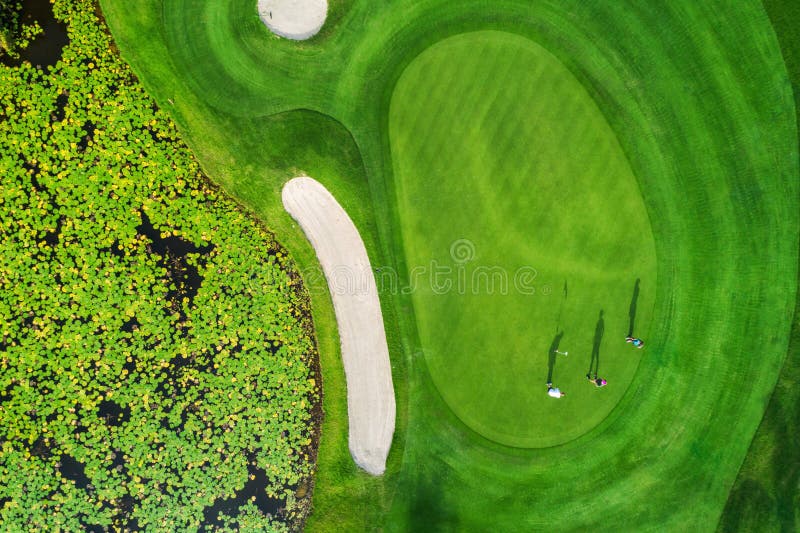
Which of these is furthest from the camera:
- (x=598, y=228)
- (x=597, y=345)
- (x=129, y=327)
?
(x=129, y=327)

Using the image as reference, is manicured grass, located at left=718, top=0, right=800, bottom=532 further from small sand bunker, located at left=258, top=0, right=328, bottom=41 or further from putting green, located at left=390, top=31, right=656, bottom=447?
small sand bunker, located at left=258, top=0, right=328, bottom=41

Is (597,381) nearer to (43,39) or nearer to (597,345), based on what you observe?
(597,345)

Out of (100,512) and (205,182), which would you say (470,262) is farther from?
(100,512)

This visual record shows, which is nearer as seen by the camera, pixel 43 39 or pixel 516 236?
pixel 516 236

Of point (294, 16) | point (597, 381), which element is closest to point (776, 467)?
point (597, 381)

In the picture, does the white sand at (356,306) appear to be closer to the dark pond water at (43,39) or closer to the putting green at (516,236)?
the putting green at (516,236)

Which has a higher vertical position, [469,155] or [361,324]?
[469,155]

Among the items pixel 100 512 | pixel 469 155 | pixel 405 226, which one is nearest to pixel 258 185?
pixel 405 226
